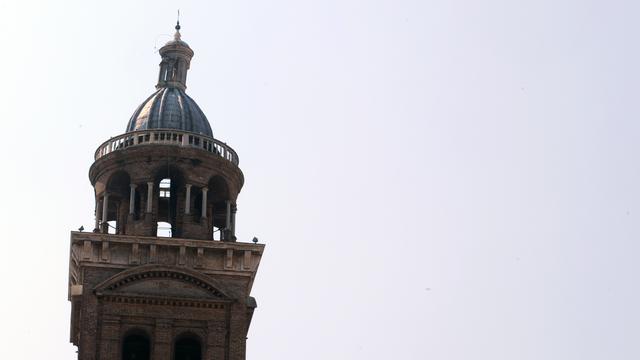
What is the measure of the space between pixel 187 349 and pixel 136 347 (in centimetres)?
230

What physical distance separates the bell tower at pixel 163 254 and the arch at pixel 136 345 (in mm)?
45

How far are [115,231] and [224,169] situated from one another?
6.09 meters

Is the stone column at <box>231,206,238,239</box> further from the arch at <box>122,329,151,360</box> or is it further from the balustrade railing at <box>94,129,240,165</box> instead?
the arch at <box>122,329,151,360</box>

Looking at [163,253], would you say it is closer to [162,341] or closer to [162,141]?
[162,341]

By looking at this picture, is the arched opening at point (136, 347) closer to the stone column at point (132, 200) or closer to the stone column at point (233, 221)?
the stone column at point (132, 200)

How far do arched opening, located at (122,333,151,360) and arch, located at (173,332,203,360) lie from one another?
1.30m

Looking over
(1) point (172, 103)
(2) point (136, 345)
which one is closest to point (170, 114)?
(1) point (172, 103)

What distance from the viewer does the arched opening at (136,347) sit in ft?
237

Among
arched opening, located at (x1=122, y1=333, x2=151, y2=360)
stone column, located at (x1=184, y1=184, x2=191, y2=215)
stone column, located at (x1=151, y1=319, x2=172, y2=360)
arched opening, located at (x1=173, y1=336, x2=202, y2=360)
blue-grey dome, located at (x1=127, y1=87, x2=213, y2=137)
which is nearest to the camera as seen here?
stone column, located at (x1=151, y1=319, x2=172, y2=360)

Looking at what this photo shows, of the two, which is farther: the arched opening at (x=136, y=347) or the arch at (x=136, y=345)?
the arched opening at (x=136, y=347)

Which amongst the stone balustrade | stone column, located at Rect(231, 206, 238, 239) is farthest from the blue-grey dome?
the stone balustrade

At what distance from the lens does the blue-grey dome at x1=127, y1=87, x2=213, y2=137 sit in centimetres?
7800

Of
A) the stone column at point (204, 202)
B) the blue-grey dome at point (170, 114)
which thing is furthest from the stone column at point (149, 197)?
the blue-grey dome at point (170, 114)

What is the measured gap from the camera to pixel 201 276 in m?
73.0
